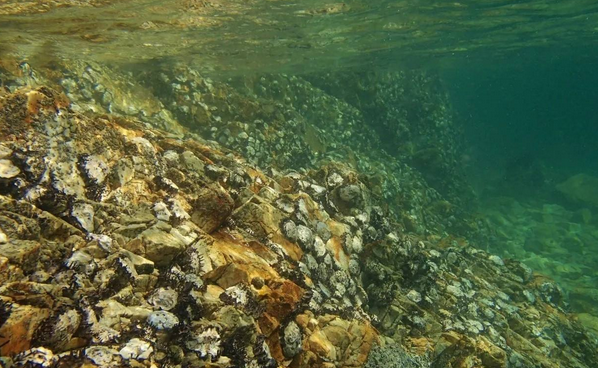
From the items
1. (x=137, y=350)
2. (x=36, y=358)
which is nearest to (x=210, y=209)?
(x=137, y=350)

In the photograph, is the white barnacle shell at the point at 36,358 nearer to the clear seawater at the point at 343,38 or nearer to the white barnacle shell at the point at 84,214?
the white barnacle shell at the point at 84,214

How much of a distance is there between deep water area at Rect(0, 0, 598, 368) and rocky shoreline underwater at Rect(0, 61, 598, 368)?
0.03 metres

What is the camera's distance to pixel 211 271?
4941 mm

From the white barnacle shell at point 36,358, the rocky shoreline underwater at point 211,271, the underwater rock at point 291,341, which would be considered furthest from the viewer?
the underwater rock at point 291,341

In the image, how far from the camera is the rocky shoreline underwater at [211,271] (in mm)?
3580

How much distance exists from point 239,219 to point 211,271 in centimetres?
166

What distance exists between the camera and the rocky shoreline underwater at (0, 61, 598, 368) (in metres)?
3.58

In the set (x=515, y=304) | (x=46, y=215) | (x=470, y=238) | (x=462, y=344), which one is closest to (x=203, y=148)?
(x=46, y=215)

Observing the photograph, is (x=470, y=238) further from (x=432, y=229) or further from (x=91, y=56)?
(x=91, y=56)

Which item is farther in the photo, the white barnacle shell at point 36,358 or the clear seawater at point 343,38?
the clear seawater at point 343,38

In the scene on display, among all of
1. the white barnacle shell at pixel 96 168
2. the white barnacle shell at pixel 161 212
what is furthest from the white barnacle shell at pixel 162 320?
the white barnacle shell at pixel 96 168

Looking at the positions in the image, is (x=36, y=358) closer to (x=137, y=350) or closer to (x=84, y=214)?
(x=137, y=350)

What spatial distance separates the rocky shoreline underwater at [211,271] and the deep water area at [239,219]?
0.03 meters

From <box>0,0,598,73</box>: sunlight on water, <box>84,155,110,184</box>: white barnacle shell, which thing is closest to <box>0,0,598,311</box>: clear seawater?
<box>0,0,598,73</box>: sunlight on water
